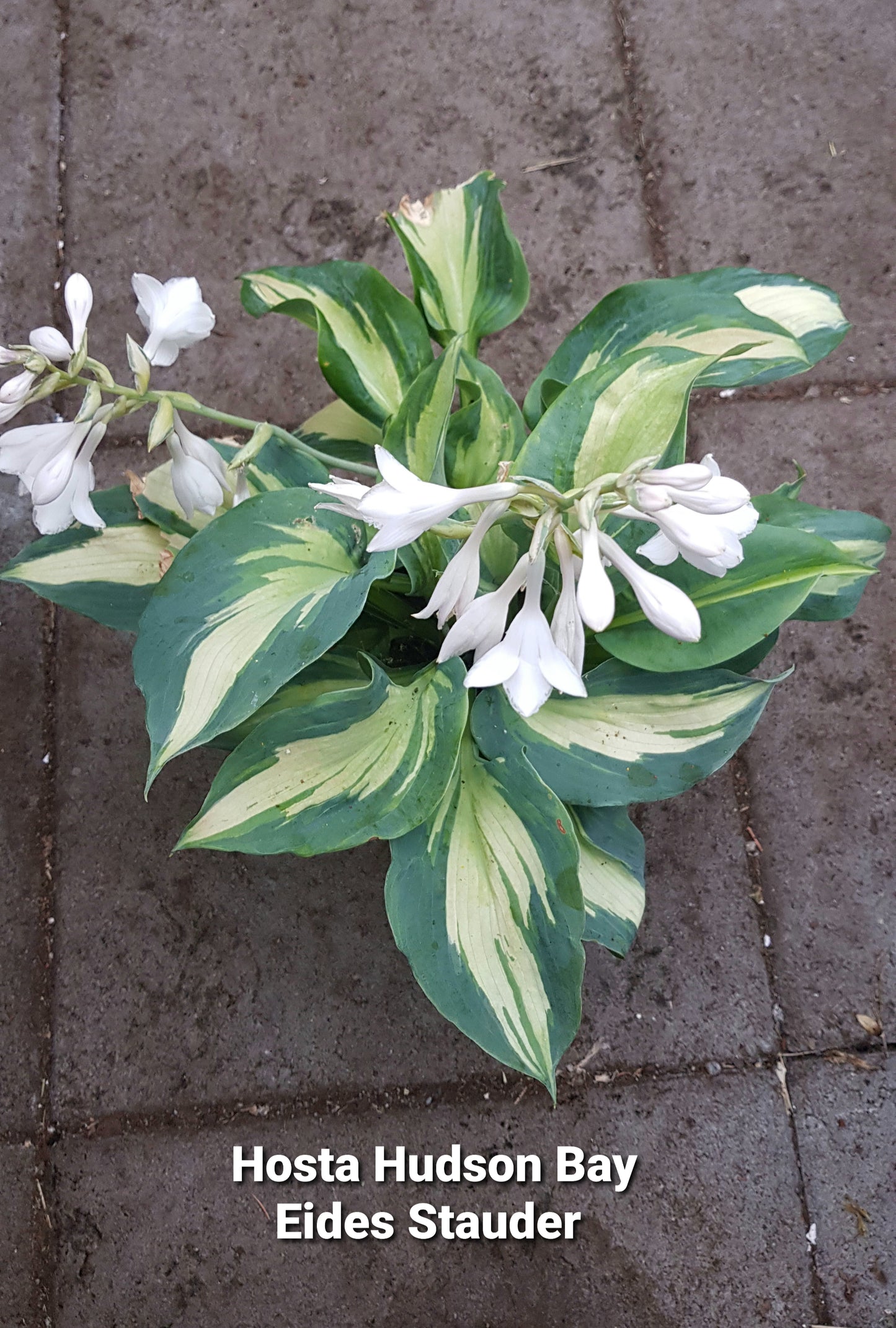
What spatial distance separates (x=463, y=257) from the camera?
1.14 m

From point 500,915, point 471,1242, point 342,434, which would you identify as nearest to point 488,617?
point 500,915

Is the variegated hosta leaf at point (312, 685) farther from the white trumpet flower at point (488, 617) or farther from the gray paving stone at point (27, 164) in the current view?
the gray paving stone at point (27, 164)

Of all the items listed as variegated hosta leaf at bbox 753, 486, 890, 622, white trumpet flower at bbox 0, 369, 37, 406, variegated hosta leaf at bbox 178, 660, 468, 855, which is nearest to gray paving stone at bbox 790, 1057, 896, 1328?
variegated hosta leaf at bbox 753, 486, 890, 622

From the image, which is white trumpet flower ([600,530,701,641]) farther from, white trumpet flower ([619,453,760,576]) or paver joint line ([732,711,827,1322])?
paver joint line ([732,711,827,1322])

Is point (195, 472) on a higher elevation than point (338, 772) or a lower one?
higher

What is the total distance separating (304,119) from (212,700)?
4.22 ft

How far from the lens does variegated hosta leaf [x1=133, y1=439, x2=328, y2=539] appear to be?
1.04m

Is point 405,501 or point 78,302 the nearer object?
point 405,501

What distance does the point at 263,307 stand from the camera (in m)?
1.10

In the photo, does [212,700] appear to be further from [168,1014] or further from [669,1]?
[669,1]

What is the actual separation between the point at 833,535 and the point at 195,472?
0.70 metres

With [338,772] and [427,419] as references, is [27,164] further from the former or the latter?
[338,772]

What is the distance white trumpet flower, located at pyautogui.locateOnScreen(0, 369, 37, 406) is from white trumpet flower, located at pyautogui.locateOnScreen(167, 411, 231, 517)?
0.40 ft

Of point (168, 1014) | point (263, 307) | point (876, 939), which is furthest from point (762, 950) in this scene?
point (263, 307)
